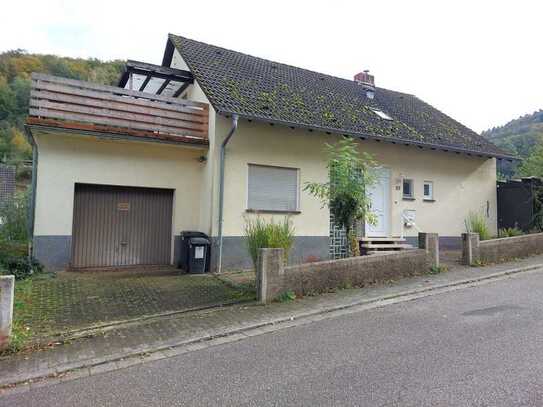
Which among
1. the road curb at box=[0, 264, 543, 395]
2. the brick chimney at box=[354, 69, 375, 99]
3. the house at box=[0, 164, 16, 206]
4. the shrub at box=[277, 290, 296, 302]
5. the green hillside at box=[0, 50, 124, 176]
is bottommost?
the road curb at box=[0, 264, 543, 395]

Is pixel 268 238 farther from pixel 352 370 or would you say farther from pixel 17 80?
pixel 17 80

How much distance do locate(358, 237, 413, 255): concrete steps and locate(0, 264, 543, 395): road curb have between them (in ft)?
8.91

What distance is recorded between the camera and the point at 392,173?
473 inches

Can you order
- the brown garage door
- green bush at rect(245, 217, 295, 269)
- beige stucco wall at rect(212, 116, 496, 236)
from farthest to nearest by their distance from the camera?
beige stucco wall at rect(212, 116, 496, 236) → the brown garage door → green bush at rect(245, 217, 295, 269)

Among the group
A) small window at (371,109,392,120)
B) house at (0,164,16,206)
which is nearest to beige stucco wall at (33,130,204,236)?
small window at (371,109,392,120)

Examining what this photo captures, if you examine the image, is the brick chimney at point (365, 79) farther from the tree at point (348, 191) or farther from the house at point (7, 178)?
the house at point (7, 178)

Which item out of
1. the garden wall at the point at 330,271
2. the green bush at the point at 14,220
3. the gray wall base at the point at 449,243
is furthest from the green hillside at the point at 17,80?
the garden wall at the point at 330,271

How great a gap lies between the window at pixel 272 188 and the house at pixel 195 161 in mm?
30

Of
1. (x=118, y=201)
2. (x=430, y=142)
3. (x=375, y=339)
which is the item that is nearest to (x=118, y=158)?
(x=118, y=201)

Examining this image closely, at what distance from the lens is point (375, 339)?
4672 millimetres

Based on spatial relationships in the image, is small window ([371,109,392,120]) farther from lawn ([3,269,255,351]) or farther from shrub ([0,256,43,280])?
shrub ([0,256,43,280])

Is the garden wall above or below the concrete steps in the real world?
below

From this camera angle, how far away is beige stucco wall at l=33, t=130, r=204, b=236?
8.69m

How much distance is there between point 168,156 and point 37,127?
292 centimetres
